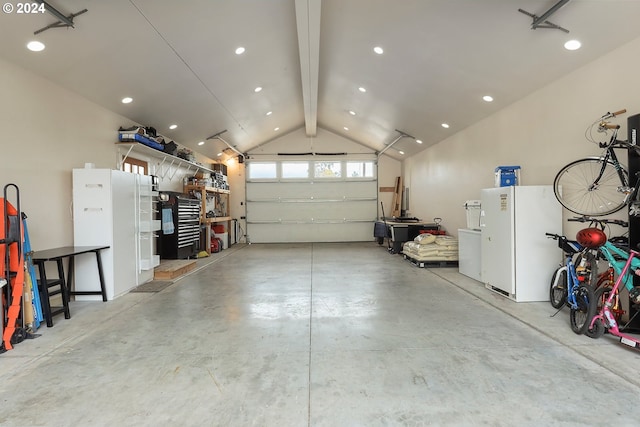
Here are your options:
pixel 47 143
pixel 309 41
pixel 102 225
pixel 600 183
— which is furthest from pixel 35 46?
pixel 600 183

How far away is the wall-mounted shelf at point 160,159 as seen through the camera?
556 cm

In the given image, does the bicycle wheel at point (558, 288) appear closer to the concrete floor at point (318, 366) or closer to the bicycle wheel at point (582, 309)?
the concrete floor at point (318, 366)

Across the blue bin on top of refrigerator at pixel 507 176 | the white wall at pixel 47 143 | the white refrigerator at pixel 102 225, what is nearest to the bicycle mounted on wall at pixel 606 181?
the blue bin on top of refrigerator at pixel 507 176

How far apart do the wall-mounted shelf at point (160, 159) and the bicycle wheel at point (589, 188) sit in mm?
6249

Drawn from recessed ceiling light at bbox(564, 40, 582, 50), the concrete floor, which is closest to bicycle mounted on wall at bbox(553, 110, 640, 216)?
recessed ceiling light at bbox(564, 40, 582, 50)

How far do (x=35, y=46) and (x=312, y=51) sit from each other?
136 inches

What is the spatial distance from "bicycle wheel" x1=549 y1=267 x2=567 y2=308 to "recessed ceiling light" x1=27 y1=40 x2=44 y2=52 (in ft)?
19.9

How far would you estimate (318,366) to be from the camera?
2.48 m

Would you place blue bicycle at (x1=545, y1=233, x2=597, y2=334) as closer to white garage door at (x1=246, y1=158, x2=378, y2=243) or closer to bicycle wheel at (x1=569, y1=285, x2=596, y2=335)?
bicycle wheel at (x1=569, y1=285, x2=596, y2=335)

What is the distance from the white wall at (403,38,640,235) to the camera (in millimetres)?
3350

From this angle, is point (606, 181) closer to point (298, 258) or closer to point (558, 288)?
point (558, 288)

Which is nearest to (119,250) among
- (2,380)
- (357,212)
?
(2,380)

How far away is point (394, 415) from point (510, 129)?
15.9ft

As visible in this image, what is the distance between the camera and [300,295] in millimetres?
4559
